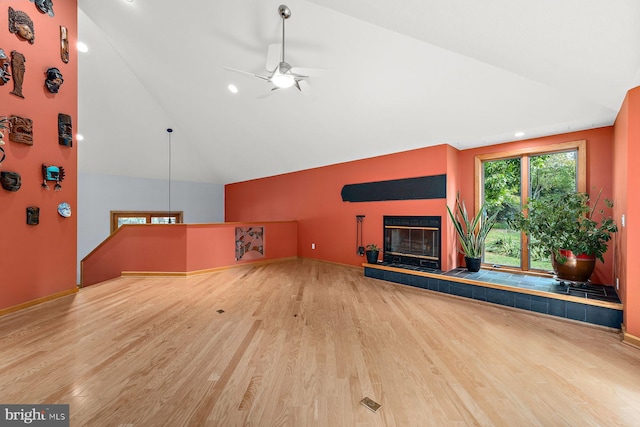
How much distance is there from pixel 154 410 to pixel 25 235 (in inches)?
119

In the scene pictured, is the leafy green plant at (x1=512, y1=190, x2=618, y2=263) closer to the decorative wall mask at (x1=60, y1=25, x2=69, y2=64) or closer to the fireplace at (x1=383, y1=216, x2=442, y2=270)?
the fireplace at (x1=383, y1=216, x2=442, y2=270)

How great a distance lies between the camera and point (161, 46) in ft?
14.2

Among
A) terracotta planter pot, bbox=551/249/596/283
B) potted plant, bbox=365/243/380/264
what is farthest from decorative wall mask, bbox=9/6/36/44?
terracotta planter pot, bbox=551/249/596/283

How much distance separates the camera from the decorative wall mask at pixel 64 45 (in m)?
3.42

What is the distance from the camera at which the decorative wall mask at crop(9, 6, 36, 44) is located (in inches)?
113

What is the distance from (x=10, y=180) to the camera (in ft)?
9.29

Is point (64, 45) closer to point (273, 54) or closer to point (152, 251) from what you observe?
point (273, 54)

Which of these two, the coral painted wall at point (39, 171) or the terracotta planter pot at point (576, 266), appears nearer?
the coral painted wall at point (39, 171)

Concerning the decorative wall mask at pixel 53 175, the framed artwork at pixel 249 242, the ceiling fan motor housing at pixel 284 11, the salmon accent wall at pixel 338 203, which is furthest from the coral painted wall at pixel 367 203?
the decorative wall mask at pixel 53 175

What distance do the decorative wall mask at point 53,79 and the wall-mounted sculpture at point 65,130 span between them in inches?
12.7

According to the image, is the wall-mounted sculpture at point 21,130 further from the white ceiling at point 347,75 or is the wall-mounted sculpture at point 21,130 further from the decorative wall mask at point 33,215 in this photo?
the white ceiling at point 347,75

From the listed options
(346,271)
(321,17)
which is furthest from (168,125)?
(346,271)

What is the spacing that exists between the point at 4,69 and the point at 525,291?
21.3 ft

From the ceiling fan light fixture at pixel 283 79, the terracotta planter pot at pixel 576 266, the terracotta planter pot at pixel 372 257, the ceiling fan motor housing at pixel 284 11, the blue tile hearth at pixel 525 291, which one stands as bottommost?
the blue tile hearth at pixel 525 291
